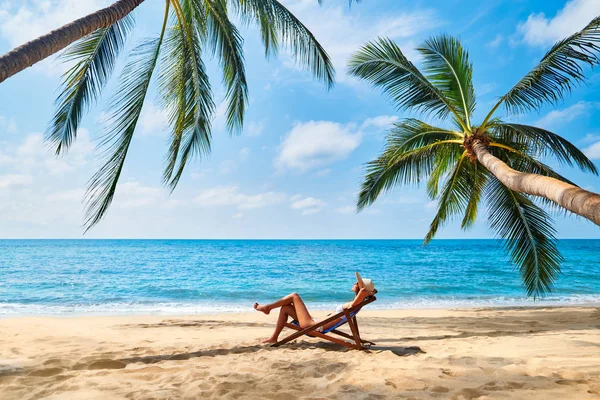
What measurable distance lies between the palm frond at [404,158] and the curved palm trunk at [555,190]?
Result: 247 centimetres

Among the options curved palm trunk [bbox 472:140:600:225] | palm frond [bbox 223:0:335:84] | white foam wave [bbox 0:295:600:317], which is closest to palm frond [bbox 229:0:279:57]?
palm frond [bbox 223:0:335:84]

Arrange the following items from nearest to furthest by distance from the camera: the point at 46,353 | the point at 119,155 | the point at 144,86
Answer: the point at 46,353 → the point at 119,155 → the point at 144,86

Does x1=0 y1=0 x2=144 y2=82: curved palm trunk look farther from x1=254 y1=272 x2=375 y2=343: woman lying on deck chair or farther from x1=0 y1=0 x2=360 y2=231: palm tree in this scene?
x1=254 y1=272 x2=375 y2=343: woman lying on deck chair

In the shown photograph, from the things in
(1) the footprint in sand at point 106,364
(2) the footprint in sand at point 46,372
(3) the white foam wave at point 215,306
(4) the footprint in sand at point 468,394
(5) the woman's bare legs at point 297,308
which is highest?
(5) the woman's bare legs at point 297,308

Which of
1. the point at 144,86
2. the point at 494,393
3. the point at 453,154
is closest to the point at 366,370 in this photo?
the point at 494,393

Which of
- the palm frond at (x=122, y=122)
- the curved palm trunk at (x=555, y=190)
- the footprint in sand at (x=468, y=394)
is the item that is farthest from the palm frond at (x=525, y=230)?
the palm frond at (x=122, y=122)

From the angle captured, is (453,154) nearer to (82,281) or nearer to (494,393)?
(494,393)

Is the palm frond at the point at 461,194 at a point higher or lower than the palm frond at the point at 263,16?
lower

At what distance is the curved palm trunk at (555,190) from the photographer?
10.3ft

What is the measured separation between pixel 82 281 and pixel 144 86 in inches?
626

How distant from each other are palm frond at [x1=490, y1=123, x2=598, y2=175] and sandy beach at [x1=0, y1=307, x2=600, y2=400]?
2924mm

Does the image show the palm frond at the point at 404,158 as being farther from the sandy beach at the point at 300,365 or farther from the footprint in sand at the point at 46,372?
the footprint in sand at the point at 46,372

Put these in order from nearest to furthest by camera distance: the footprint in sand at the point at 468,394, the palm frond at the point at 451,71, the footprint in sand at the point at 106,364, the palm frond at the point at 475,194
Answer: the footprint in sand at the point at 468,394 < the footprint in sand at the point at 106,364 < the palm frond at the point at 451,71 < the palm frond at the point at 475,194

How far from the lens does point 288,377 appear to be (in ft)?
12.1
